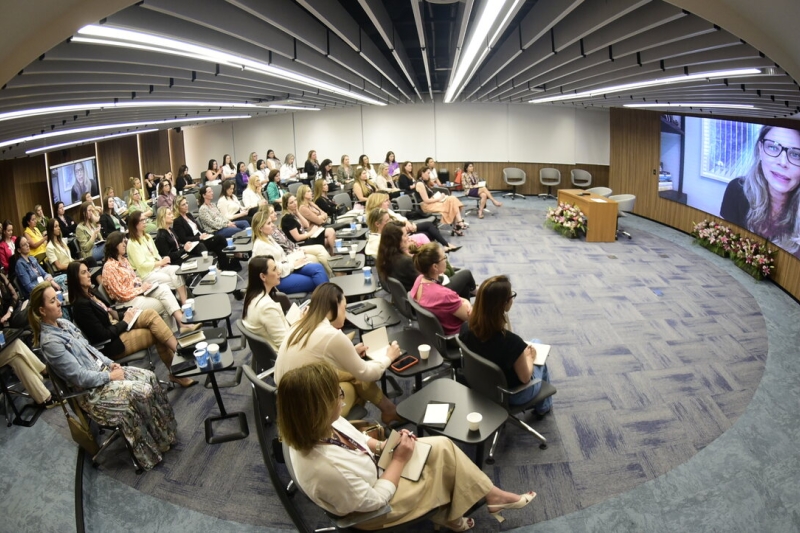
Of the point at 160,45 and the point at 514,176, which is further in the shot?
the point at 514,176

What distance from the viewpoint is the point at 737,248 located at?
8.37 meters

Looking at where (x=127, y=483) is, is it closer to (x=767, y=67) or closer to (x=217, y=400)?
(x=217, y=400)

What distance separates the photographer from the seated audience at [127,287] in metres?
5.40

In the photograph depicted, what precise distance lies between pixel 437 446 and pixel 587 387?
2389mm

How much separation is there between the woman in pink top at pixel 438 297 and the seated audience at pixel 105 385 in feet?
7.45

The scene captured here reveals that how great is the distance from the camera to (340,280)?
562 cm

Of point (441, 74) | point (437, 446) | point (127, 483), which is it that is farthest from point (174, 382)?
point (441, 74)

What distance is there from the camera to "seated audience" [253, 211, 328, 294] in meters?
6.09

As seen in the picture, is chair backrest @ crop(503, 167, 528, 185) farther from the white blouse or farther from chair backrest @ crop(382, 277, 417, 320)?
chair backrest @ crop(382, 277, 417, 320)

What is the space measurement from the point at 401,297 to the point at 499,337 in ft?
5.48

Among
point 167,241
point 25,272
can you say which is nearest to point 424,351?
point 167,241

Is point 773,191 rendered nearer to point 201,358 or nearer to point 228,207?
point 201,358

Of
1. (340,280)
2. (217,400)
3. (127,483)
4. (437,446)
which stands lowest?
(127,483)

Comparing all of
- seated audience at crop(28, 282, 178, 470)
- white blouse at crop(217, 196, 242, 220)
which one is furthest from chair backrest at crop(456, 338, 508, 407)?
white blouse at crop(217, 196, 242, 220)
